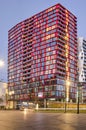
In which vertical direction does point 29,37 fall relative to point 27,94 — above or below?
above

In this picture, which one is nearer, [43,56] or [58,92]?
[58,92]

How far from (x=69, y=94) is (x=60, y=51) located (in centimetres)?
2852

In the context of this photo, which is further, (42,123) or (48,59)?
(48,59)

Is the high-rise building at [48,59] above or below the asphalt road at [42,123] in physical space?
above

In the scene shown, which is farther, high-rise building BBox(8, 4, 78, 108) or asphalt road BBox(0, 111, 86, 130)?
high-rise building BBox(8, 4, 78, 108)

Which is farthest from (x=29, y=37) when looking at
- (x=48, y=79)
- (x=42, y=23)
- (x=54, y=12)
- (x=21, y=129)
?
(x=21, y=129)

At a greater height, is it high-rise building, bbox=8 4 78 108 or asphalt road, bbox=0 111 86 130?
high-rise building, bbox=8 4 78 108

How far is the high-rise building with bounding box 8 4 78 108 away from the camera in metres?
163

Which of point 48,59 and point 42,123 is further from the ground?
point 48,59

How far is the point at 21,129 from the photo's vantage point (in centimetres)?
1363

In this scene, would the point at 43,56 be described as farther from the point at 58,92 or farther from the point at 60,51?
the point at 58,92

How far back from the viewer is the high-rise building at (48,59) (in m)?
163

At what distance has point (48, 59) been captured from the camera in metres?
169

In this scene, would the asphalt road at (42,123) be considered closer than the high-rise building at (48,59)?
Yes
